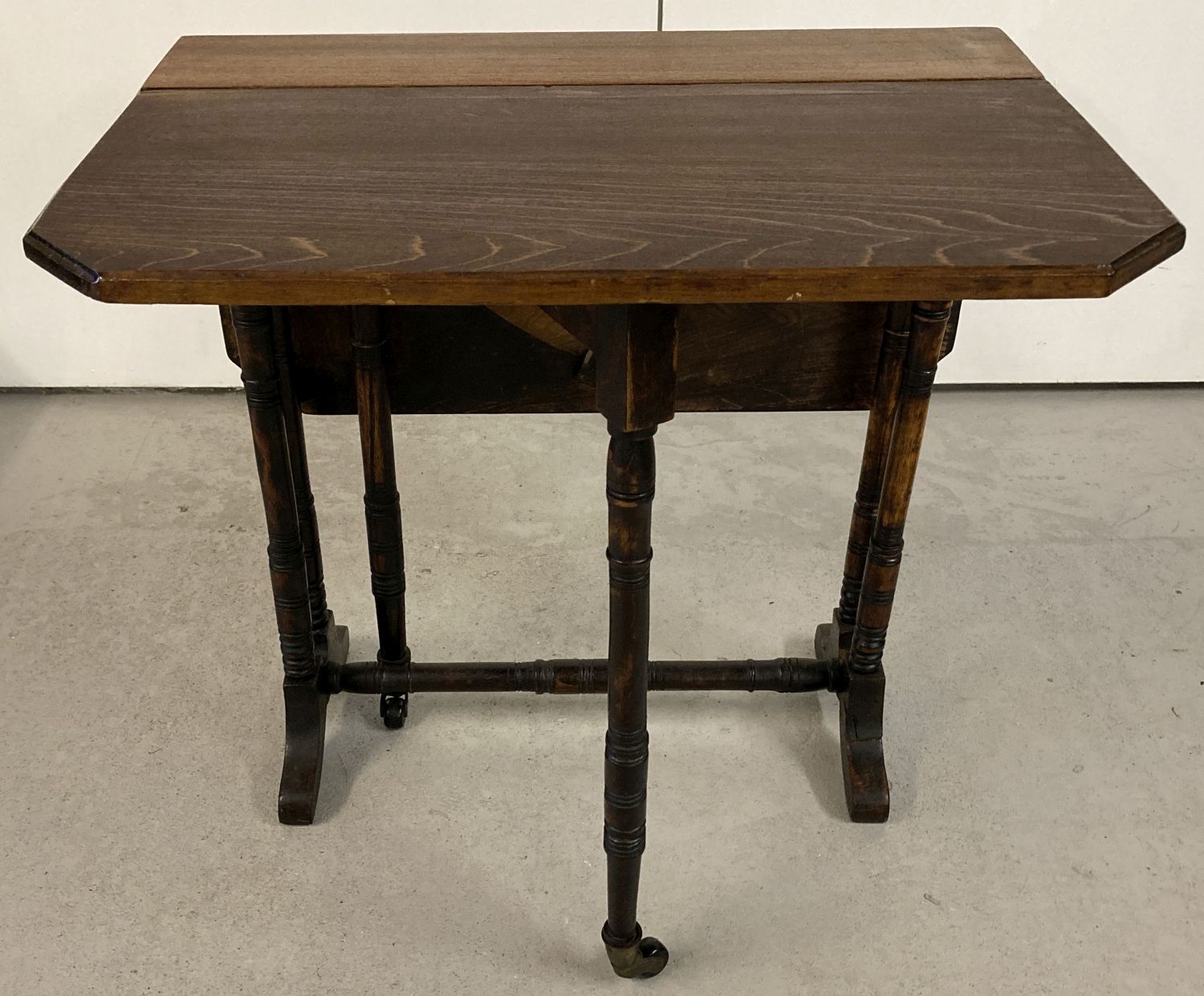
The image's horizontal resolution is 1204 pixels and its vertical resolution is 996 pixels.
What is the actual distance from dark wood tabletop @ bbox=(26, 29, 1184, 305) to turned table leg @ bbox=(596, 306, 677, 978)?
133 millimetres

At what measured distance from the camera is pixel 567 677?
2.13 meters

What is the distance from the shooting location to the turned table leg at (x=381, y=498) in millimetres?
1930

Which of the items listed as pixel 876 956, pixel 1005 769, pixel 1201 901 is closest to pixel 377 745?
pixel 876 956

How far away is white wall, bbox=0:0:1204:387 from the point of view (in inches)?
117

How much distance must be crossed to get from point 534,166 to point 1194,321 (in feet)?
7.74

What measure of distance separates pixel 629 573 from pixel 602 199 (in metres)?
0.42

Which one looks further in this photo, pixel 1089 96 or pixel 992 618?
pixel 1089 96

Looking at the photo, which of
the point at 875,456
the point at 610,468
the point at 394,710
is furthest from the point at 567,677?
the point at 610,468

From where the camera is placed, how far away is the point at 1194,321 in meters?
3.31

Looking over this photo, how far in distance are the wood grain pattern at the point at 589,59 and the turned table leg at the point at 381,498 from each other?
33 cm

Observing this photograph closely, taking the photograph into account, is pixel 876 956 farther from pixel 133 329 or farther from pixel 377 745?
pixel 133 329

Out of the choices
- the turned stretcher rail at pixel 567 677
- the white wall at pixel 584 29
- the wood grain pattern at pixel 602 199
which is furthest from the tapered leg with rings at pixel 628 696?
the white wall at pixel 584 29

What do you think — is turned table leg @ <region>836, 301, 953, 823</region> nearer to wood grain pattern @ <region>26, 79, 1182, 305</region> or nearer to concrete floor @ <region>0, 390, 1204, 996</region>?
concrete floor @ <region>0, 390, 1204, 996</region>

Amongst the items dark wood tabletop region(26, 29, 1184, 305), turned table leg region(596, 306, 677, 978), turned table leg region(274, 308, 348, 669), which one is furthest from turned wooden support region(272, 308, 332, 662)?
turned table leg region(596, 306, 677, 978)
